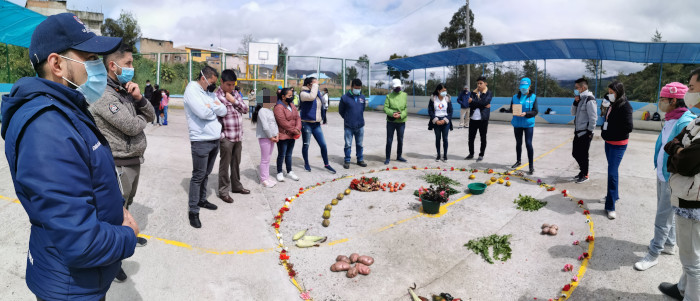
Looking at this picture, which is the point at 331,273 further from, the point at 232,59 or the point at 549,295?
the point at 232,59

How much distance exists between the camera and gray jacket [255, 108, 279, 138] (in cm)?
647

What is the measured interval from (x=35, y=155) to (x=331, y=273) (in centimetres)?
304

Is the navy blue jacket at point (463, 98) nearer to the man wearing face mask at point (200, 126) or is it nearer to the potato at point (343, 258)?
the man wearing face mask at point (200, 126)

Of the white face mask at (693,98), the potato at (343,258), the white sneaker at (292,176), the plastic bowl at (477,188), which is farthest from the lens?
the white sneaker at (292,176)

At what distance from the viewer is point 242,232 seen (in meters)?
4.87

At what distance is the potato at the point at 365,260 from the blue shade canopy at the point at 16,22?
1131 cm

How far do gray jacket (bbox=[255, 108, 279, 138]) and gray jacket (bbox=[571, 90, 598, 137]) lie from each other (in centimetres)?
535

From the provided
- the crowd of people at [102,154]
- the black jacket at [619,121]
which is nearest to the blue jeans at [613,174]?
the crowd of people at [102,154]

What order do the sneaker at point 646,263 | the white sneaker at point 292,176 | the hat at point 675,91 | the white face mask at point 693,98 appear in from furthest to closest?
the white sneaker at point 292,176, the sneaker at point 646,263, the hat at point 675,91, the white face mask at point 693,98

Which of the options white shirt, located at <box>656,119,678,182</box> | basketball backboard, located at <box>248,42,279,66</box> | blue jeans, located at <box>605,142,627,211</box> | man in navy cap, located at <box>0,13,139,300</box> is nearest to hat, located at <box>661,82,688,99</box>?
white shirt, located at <box>656,119,678,182</box>

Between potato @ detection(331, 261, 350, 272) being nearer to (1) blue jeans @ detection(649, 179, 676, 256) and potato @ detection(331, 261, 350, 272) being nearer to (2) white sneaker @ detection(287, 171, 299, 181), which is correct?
(1) blue jeans @ detection(649, 179, 676, 256)

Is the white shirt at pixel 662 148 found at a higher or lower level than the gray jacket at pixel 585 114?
lower

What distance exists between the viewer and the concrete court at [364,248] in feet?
11.8

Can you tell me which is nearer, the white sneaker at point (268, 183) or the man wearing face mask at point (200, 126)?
the man wearing face mask at point (200, 126)
